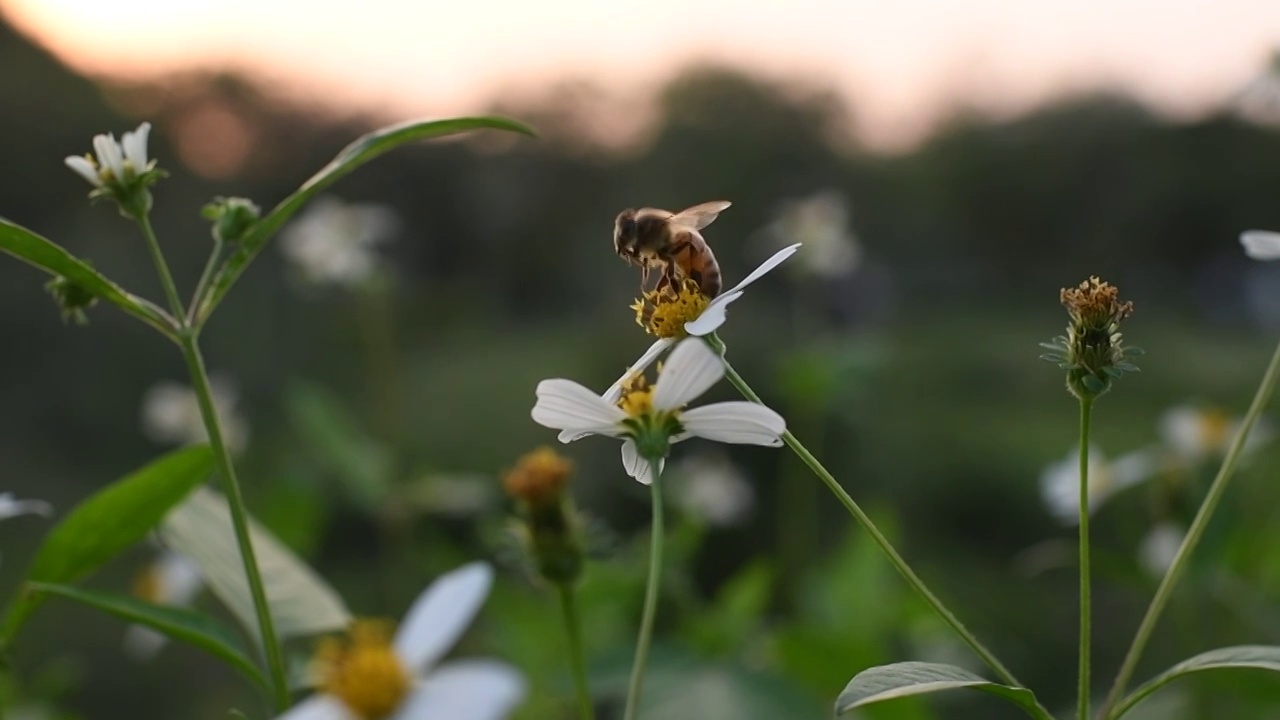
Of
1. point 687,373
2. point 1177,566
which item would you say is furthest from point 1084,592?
point 687,373

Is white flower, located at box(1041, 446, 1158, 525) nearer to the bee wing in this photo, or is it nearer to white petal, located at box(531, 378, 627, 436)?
the bee wing

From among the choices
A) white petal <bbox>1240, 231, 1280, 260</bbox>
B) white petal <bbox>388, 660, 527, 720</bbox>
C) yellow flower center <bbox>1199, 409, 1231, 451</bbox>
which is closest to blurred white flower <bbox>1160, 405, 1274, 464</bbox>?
yellow flower center <bbox>1199, 409, 1231, 451</bbox>

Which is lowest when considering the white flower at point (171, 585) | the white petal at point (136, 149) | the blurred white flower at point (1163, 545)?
the white flower at point (171, 585)

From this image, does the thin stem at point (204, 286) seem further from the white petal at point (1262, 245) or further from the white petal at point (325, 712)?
the white petal at point (1262, 245)

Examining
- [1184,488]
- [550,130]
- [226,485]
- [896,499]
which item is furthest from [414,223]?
[226,485]

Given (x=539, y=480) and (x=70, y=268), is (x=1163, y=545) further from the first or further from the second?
(x=70, y=268)

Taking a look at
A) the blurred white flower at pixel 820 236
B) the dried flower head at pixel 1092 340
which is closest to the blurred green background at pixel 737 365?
the blurred white flower at pixel 820 236
